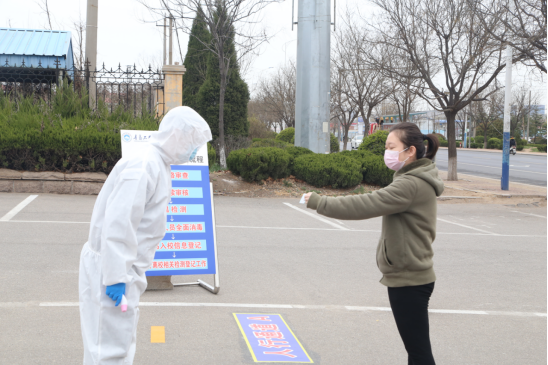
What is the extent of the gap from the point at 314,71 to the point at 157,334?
13.9m

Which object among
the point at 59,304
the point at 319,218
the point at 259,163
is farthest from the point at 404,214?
the point at 259,163

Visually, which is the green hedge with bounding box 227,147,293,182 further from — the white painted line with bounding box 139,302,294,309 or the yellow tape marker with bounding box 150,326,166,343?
the yellow tape marker with bounding box 150,326,166,343

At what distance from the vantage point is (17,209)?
9812 mm

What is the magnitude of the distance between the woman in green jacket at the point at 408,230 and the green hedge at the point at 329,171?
11.5 metres

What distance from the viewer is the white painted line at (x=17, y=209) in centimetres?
900

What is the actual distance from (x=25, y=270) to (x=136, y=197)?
4.14m

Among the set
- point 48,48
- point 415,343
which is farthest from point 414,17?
point 415,343

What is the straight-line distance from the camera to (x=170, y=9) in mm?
16641

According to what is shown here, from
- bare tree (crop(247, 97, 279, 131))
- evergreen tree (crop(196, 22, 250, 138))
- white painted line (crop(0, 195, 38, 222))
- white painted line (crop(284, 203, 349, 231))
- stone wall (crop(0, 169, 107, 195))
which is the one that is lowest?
white painted line (crop(284, 203, 349, 231))

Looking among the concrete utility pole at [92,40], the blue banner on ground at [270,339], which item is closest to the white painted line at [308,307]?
the blue banner on ground at [270,339]

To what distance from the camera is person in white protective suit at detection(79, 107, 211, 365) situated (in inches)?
105

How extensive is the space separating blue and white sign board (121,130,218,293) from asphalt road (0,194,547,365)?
333 millimetres

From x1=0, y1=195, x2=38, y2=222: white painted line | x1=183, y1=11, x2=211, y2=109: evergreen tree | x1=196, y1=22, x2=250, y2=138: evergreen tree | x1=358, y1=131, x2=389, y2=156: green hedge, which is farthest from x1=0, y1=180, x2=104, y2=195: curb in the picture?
x1=183, y1=11, x2=211, y2=109: evergreen tree

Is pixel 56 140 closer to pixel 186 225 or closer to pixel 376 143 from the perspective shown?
pixel 186 225
